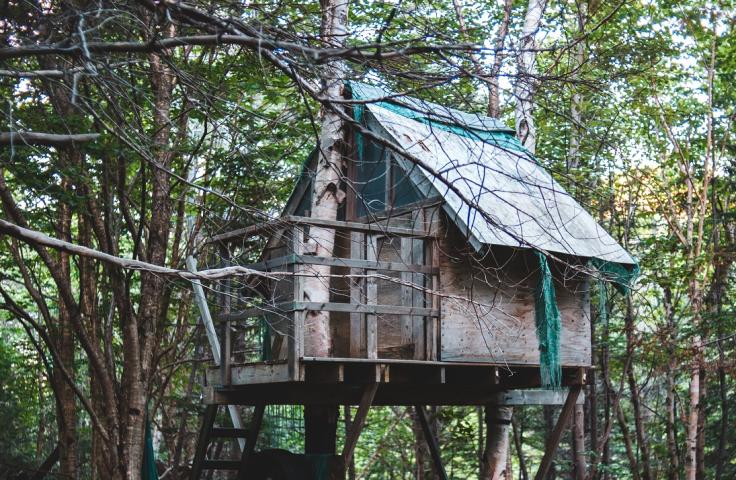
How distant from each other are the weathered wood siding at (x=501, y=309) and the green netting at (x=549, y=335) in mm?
168

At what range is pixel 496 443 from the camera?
11.8 metres

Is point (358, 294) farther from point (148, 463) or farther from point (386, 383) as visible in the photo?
point (148, 463)

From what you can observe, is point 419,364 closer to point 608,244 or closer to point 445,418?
point 608,244

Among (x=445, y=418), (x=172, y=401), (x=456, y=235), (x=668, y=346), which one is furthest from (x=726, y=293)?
(x=172, y=401)

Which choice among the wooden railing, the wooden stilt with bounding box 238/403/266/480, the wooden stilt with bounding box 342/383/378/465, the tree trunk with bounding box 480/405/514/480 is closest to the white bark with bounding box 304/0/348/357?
the wooden railing

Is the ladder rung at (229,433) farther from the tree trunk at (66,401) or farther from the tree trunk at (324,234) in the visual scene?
the tree trunk at (66,401)

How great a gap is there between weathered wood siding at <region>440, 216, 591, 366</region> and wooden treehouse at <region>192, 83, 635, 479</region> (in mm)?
18

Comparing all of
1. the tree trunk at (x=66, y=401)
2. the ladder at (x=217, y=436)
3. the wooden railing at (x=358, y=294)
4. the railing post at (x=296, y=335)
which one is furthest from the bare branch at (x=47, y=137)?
the tree trunk at (x=66, y=401)

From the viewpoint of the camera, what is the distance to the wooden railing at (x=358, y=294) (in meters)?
8.82

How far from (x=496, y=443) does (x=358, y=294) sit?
10.4 ft

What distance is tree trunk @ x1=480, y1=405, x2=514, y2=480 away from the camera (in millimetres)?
11773

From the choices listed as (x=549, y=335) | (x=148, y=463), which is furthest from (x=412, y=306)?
(x=148, y=463)

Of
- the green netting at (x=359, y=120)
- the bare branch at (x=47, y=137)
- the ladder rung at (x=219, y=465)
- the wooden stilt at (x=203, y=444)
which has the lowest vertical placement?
the ladder rung at (x=219, y=465)

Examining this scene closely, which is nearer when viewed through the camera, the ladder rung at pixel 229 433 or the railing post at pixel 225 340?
the railing post at pixel 225 340
